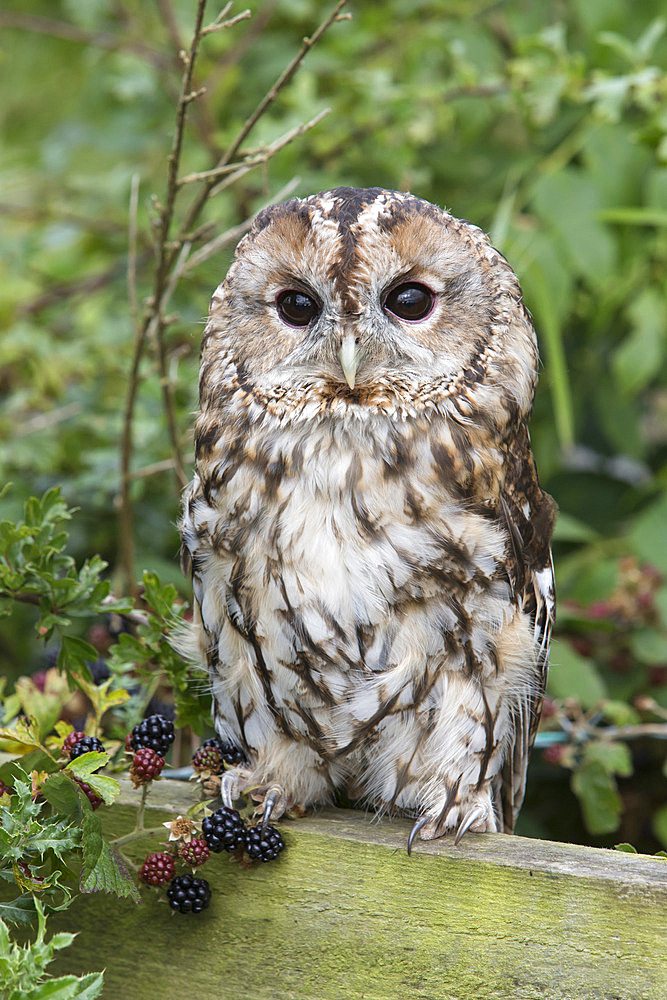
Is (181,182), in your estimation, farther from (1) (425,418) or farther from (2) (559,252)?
(2) (559,252)

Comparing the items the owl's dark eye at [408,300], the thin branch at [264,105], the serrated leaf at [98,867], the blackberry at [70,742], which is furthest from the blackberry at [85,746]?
the thin branch at [264,105]

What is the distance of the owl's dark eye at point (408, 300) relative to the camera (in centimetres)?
133

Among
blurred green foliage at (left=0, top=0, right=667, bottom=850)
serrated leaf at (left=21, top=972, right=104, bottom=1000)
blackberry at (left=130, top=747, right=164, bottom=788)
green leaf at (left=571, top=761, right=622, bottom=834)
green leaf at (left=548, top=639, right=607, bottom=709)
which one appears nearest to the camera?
serrated leaf at (left=21, top=972, right=104, bottom=1000)

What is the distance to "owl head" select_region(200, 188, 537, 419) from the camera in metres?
1.27

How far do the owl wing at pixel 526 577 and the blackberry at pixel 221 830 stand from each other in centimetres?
49

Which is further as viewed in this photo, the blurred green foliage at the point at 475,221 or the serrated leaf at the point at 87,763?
the blurred green foliage at the point at 475,221

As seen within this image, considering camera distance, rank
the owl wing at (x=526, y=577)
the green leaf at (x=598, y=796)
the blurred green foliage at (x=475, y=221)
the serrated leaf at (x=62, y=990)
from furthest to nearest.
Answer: the blurred green foliage at (x=475, y=221) → the green leaf at (x=598, y=796) → the owl wing at (x=526, y=577) → the serrated leaf at (x=62, y=990)

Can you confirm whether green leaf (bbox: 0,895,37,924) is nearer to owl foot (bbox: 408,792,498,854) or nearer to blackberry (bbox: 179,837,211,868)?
blackberry (bbox: 179,837,211,868)

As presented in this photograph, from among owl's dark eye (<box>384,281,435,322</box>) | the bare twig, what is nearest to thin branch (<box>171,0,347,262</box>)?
the bare twig

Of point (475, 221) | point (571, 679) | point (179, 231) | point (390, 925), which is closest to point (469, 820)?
point (390, 925)

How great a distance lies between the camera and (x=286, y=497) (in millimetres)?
1362

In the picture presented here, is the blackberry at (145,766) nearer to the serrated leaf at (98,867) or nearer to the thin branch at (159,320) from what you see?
the serrated leaf at (98,867)

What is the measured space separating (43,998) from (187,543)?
673 mm

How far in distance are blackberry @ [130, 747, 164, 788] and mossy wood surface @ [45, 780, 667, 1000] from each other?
0.14 metres
